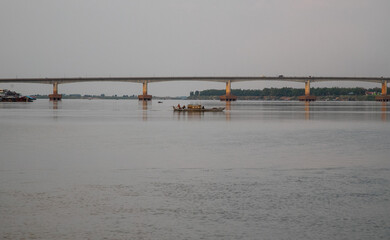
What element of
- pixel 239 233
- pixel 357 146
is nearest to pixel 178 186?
pixel 239 233

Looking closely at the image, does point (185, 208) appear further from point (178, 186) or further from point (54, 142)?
point (54, 142)

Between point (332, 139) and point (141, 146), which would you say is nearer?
point (141, 146)

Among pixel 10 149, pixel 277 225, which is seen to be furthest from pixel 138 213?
pixel 10 149

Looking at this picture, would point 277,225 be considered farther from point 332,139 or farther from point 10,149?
point 332,139

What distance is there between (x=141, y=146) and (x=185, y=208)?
15.3 m

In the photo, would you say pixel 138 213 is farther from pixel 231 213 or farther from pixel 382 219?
pixel 382 219

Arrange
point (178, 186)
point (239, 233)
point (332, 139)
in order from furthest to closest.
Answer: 1. point (332, 139)
2. point (178, 186)
3. point (239, 233)

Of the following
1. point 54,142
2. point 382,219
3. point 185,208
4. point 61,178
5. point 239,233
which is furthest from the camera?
point 54,142

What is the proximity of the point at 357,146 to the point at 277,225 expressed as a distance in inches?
733

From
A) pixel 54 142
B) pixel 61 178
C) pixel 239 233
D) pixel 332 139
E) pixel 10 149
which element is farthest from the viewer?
pixel 332 139

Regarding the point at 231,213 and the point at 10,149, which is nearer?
the point at 231,213

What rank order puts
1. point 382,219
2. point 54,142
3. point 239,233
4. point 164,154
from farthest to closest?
1. point 54,142
2. point 164,154
3. point 382,219
4. point 239,233

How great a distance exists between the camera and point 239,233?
10.6 m

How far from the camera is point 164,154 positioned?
78.9ft
